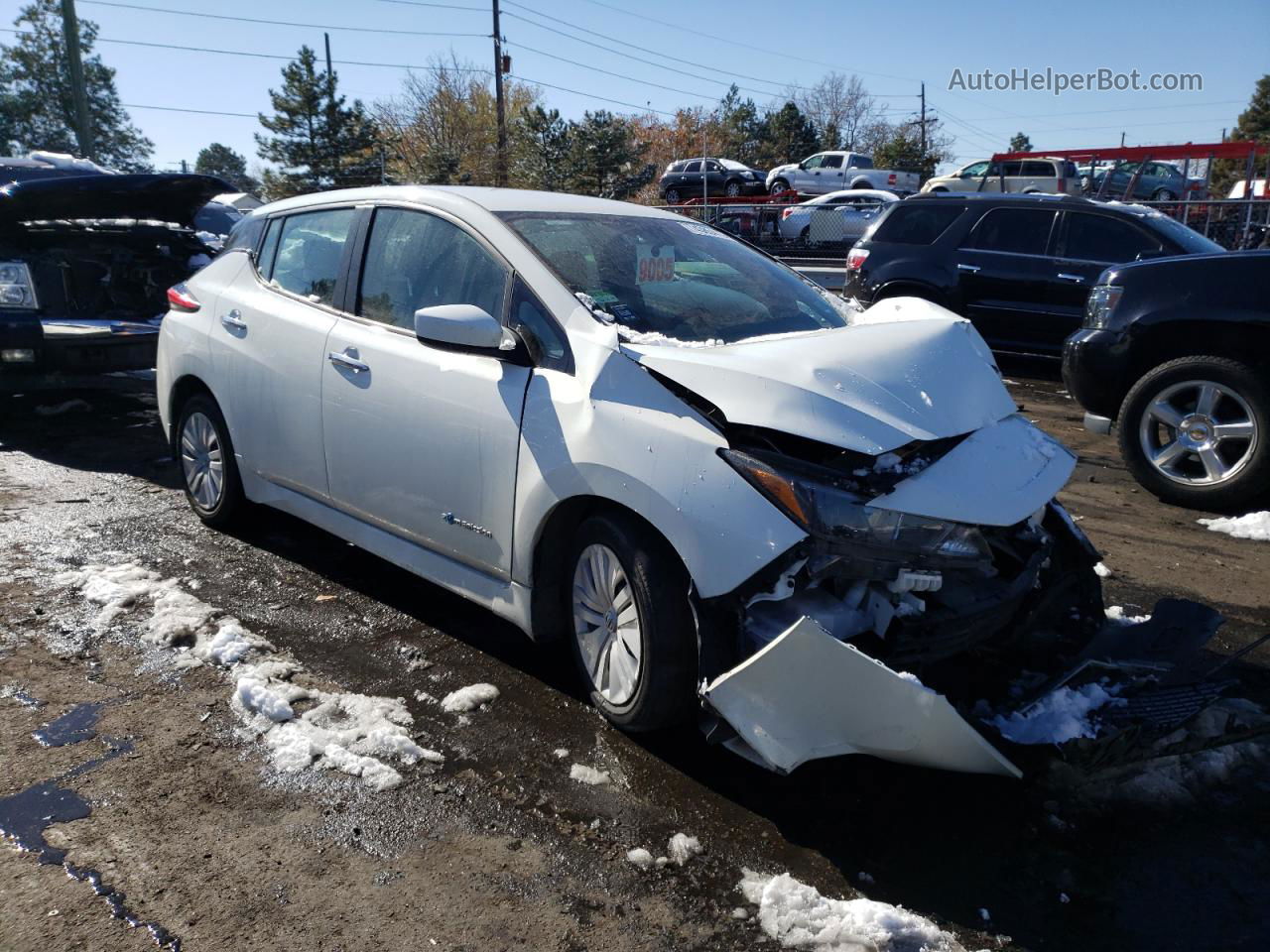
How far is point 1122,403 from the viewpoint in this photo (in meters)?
6.06

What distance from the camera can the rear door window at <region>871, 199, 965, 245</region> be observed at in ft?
33.6

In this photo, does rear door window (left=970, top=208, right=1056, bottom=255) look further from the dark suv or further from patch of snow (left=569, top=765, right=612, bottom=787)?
patch of snow (left=569, top=765, right=612, bottom=787)

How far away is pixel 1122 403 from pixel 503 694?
443 centimetres

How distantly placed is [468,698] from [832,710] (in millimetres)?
1446

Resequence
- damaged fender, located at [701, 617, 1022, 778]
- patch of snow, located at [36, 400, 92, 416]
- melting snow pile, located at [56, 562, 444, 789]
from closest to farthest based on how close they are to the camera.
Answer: damaged fender, located at [701, 617, 1022, 778]
melting snow pile, located at [56, 562, 444, 789]
patch of snow, located at [36, 400, 92, 416]

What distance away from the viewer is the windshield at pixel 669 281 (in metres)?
3.53

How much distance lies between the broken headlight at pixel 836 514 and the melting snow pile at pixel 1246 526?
11.1ft

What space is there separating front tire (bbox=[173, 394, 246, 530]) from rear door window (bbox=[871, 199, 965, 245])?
25.1 ft

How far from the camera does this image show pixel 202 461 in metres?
5.20

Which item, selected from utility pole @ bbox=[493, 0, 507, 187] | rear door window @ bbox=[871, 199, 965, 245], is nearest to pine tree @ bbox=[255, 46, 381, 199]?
utility pole @ bbox=[493, 0, 507, 187]

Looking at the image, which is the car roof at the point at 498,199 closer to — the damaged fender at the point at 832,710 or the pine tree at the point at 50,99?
the damaged fender at the point at 832,710

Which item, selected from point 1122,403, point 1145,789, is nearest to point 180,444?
point 1145,789

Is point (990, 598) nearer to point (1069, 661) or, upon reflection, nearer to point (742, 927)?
point (1069, 661)

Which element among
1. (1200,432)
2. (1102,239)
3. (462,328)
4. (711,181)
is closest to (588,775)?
(462,328)
